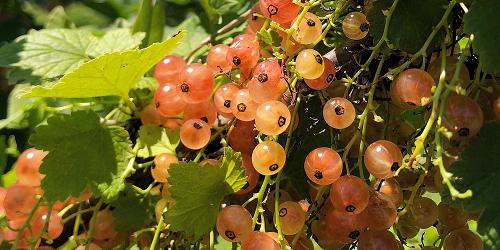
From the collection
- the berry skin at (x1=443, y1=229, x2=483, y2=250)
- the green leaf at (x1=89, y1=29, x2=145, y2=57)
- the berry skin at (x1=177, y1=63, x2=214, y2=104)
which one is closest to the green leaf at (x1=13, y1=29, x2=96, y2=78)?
the green leaf at (x1=89, y1=29, x2=145, y2=57)

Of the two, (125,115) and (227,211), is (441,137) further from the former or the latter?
(125,115)

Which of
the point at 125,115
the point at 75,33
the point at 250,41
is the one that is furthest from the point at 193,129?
the point at 75,33

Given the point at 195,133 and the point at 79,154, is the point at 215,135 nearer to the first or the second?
the point at 195,133

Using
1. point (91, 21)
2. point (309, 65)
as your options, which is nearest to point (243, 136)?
point (309, 65)

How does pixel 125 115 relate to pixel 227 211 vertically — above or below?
below

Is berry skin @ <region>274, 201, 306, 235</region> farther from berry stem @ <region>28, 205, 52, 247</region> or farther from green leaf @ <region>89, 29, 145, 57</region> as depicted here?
green leaf @ <region>89, 29, 145, 57</region>

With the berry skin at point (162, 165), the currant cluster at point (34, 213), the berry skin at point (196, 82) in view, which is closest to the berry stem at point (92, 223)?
the currant cluster at point (34, 213)
